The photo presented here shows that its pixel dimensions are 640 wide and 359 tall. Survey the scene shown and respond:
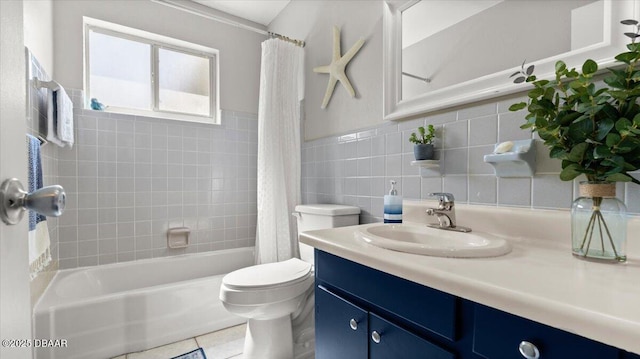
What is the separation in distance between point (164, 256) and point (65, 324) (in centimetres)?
81

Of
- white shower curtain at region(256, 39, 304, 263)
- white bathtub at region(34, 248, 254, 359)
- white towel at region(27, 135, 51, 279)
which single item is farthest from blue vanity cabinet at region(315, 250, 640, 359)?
white towel at region(27, 135, 51, 279)

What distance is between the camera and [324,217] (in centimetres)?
164

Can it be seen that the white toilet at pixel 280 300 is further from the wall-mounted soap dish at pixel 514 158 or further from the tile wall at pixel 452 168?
the wall-mounted soap dish at pixel 514 158

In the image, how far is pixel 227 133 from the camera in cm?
250

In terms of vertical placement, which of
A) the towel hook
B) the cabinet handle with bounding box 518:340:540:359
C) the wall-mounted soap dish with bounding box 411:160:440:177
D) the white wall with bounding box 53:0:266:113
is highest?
the white wall with bounding box 53:0:266:113

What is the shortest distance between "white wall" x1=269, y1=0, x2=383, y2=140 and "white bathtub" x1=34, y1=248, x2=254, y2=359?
1.37 meters

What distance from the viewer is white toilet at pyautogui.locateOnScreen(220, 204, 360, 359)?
1.34 m

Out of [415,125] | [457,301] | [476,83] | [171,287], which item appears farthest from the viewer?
[171,287]

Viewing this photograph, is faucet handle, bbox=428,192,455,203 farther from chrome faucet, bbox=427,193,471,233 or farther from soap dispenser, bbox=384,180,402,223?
soap dispenser, bbox=384,180,402,223

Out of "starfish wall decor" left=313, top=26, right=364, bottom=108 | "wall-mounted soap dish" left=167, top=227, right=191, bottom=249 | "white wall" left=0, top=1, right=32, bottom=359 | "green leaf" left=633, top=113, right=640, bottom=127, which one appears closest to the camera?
"white wall" left=0, top=1, right=32, bottom=359

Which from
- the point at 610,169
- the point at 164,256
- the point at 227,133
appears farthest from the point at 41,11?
the point at 610,169

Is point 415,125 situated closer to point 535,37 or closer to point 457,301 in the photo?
point 535,37

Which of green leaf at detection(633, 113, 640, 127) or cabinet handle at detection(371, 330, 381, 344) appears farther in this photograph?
cabinet handle at detection(371, 330, 381, 344)

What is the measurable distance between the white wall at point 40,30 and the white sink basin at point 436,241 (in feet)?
6.19
